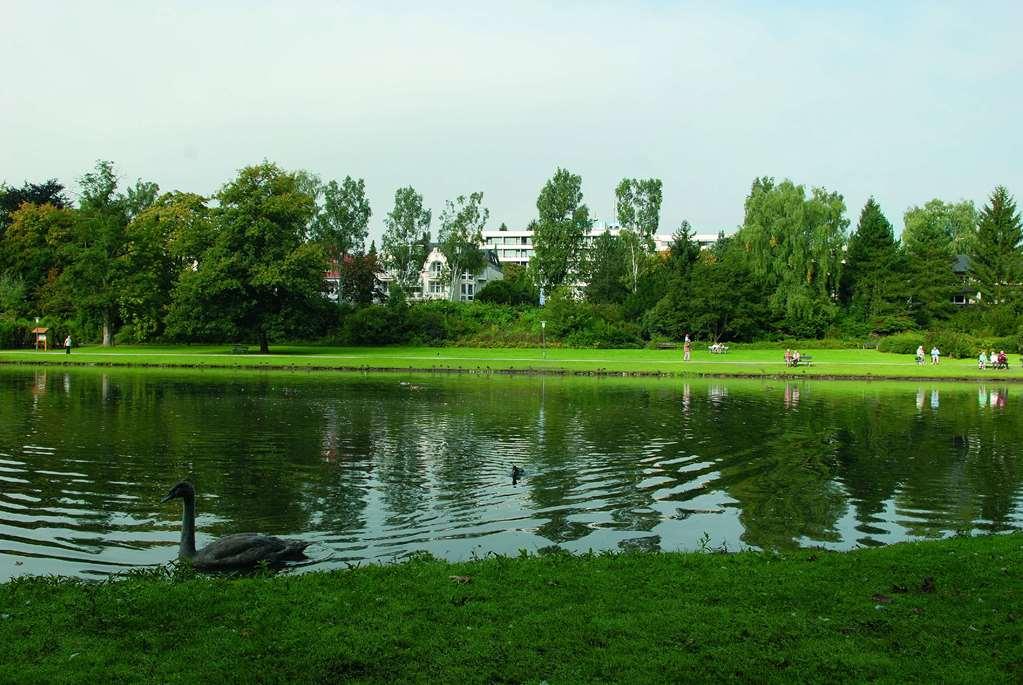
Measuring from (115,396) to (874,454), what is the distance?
2813 centimetres

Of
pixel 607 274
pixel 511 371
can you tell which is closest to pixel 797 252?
pixel 607 274

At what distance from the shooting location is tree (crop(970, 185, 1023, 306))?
8500 centimetres

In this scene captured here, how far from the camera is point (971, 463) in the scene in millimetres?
20766

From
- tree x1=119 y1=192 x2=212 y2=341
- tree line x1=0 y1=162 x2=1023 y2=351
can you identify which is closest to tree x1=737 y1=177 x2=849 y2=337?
tree line x1=0 y1=162 x2=1023 y2=351

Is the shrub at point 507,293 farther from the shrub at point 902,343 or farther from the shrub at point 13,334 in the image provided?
the shrub at point 13,334

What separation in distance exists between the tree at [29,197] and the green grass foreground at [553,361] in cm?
2846

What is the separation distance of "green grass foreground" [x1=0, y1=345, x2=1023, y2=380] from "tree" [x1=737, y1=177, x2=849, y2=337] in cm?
800

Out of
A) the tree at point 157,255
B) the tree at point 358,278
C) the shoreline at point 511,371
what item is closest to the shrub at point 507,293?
the tree at point 358,278

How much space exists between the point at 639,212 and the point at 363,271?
102ft

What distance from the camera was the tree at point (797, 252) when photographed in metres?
→ 80.1

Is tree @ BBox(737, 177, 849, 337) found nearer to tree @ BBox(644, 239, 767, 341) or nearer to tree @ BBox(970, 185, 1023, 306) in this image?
tree @ BBox(644, 239, 767, 341)

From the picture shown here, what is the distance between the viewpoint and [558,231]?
9900 cm

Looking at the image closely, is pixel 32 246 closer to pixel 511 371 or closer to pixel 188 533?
pixel 511 371

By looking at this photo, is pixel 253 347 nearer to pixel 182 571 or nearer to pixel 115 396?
pixel 115 396
